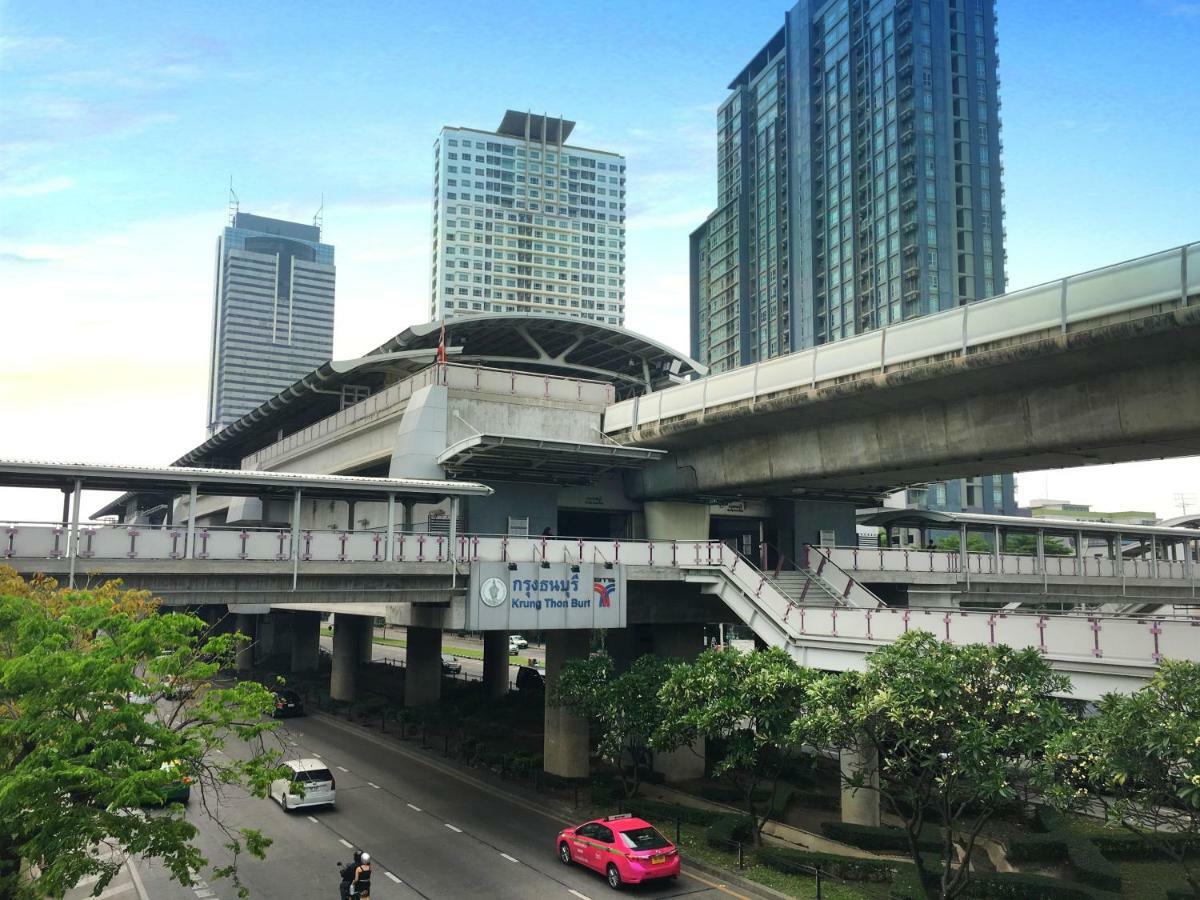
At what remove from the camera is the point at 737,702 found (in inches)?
1041

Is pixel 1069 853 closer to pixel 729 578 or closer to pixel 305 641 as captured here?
pixel 729 578

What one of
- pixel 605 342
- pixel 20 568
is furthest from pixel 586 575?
pixel 605 342

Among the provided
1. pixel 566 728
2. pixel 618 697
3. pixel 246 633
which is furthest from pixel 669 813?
pixel 246 633

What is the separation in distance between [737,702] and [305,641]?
60.3 meters

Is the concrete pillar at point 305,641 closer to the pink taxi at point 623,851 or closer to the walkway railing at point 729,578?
the walkway railing at point 729,578

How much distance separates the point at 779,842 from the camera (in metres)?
29.6

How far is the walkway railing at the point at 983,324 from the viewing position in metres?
22.4

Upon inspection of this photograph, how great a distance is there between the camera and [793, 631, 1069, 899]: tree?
19625mm

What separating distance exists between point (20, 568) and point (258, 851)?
12.8 metres

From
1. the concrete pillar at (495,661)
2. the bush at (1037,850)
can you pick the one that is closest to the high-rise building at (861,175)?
the concrete pillar at (495,661)

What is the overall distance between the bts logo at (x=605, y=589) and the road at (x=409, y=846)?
7719 millimetres

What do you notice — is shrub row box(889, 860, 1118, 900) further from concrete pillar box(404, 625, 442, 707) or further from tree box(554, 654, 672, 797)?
concrete pillar box(404, 625, 442, 707)

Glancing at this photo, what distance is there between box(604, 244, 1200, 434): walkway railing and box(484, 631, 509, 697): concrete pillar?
28.7 m

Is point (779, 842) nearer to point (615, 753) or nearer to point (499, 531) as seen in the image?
point (615, 753)
